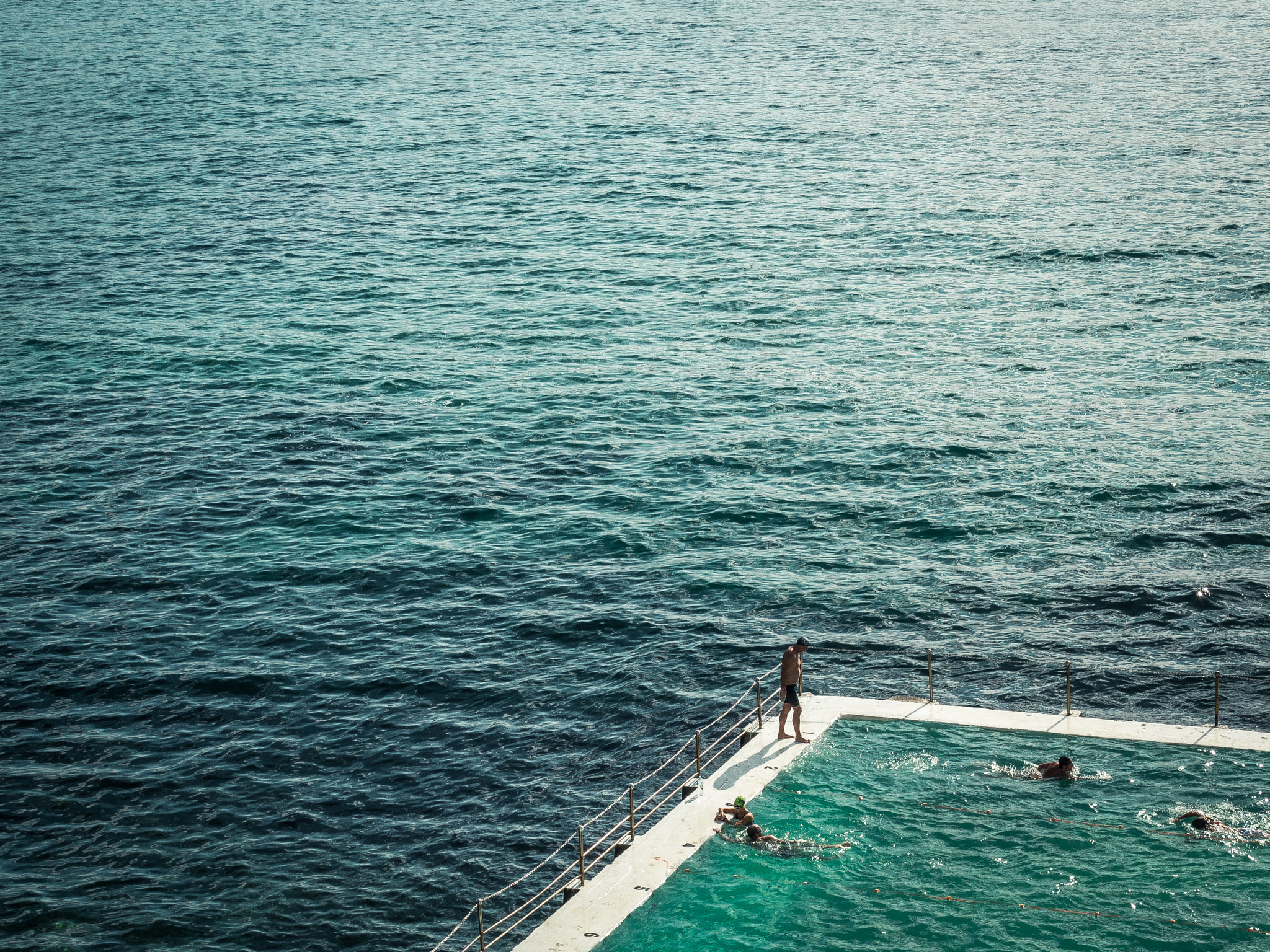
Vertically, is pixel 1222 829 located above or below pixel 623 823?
above

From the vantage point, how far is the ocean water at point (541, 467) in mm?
29344

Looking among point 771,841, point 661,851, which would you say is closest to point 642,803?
point 661,851

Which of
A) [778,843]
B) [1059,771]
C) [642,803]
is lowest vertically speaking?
[642,803]

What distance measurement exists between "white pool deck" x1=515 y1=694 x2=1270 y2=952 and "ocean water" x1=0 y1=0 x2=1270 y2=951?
236cm

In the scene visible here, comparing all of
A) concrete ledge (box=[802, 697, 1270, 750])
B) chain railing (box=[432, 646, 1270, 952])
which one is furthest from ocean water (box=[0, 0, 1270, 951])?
concrete ledge (box=[802, 697, 1270, 750])

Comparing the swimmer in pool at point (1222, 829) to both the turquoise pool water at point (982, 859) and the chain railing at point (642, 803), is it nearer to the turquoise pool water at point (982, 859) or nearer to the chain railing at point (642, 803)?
the turquoise pool water at point (982, 859)

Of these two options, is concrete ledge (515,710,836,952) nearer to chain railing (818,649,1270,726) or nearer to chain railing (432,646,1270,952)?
chain railing (432,646,1270,952)

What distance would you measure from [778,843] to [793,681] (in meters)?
4.14

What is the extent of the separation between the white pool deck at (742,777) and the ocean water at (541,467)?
236cm

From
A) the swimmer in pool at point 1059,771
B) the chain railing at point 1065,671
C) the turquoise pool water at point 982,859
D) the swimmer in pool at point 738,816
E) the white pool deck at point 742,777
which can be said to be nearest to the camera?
the turquoise pool water at point 982,859

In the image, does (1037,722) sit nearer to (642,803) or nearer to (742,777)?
(742,777)

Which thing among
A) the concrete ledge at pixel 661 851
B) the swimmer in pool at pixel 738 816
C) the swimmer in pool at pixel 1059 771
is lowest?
the concrete ledge at pixel 661 851

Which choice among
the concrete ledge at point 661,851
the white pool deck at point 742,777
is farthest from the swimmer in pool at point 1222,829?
the concrete ledge at point 661,851

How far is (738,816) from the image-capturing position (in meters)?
25.3
